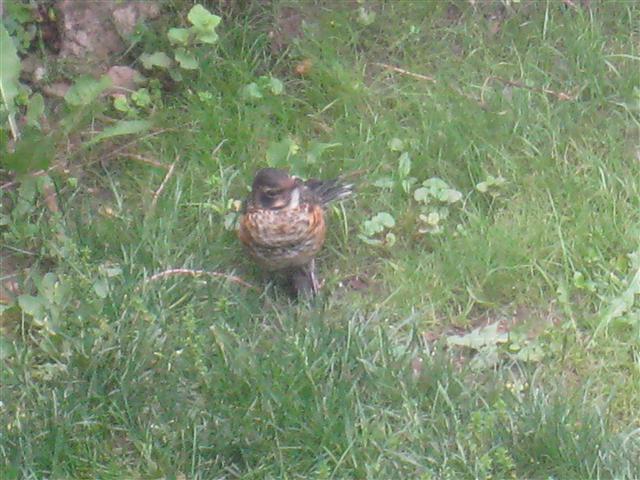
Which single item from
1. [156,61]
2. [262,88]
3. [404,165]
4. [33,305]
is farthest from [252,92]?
[33,305]

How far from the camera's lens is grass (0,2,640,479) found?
4.29 m

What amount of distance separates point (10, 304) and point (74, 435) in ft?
2.56

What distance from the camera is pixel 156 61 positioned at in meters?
5.84

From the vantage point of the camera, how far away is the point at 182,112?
581 cm

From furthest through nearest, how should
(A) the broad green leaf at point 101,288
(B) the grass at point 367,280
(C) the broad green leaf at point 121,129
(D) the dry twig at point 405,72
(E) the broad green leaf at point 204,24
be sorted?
(D) the dry twig at point 405,72, (E) the broad green leaf at point 204,24, (C) the broad green leaf at point 121,129, (A) the broad green leaf at point 101,288, (B) the grass at point 367,280

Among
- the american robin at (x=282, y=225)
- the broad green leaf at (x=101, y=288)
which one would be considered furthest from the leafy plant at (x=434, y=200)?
the broad green leaf at (x=101, y=288)

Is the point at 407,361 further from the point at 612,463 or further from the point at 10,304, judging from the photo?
the point at 10,304

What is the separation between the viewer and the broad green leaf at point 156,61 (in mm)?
5835

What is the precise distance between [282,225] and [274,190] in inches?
5.2

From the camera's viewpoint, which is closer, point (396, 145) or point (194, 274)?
point (194, 274)

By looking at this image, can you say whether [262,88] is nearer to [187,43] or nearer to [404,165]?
[187,43]

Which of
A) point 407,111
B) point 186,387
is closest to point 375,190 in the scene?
point 407,111

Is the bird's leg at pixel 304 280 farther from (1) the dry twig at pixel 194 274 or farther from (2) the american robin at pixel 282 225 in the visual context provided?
(1) the dry twig at pixel 194 274

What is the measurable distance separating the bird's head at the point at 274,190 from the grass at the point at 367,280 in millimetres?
361
